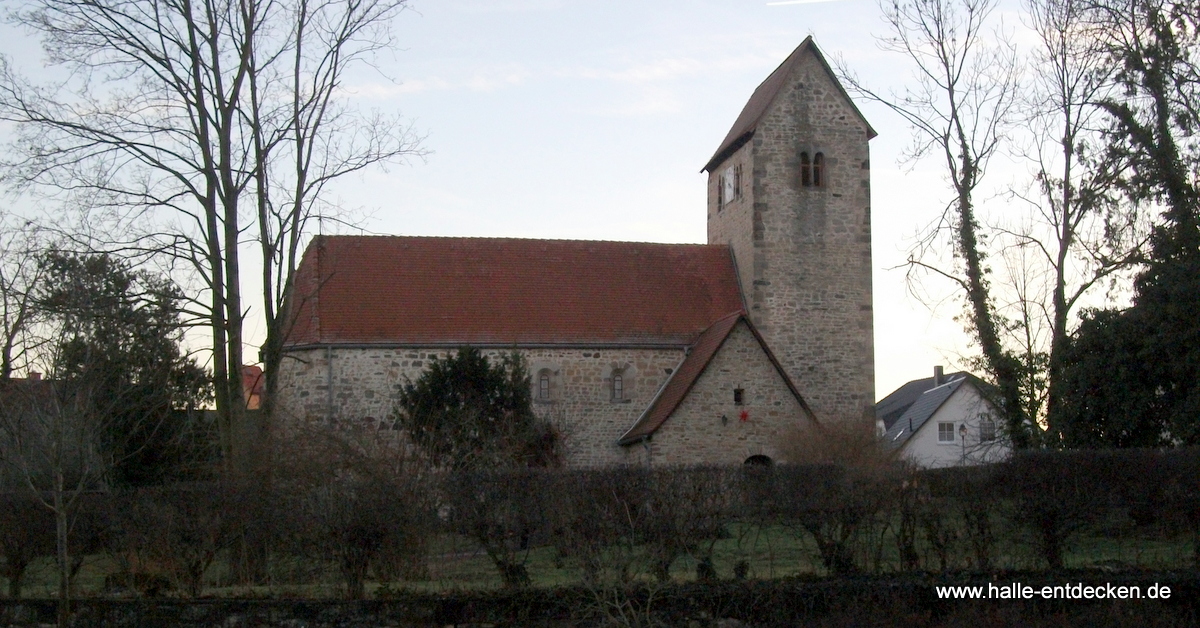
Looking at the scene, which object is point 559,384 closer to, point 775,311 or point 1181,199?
point 775,311

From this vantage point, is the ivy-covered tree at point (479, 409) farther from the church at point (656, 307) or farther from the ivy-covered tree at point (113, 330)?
the ivy-covered tree at point (113, 330)

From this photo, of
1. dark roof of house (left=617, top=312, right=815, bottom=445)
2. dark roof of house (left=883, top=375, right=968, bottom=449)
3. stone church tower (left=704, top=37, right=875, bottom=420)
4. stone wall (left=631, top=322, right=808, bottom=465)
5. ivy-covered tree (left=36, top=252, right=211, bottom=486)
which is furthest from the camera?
dark roof of house (left=883, top=375, right=968, bottom=449)

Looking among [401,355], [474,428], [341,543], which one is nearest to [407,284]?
[401,355]

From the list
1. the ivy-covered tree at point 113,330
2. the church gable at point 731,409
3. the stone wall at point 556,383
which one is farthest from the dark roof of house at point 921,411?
the ivy-covered tree at point 113,330

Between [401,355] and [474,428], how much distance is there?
5.95m

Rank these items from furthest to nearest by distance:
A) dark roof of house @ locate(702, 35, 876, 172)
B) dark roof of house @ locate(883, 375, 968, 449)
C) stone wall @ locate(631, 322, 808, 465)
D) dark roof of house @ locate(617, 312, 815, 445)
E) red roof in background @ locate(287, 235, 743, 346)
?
dark roof of house @ locate(883, 375, 968, 449) < dark roof of house @ locate(702, 35, 876, 172) < red roof in background @ locate(287, 235, 743, 346) < dark roof of house @ locate(617, 312, 815, 445) < stone wall @ locate(631, 322, 808, 465)

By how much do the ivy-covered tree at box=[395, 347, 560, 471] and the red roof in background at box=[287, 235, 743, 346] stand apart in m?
3.49

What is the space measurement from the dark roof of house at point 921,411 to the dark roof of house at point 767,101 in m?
18.1

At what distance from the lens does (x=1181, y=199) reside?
808 inches

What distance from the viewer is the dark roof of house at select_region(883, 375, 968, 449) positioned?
47156 mm

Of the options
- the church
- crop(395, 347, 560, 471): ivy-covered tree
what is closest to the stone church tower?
the church

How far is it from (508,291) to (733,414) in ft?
23.5

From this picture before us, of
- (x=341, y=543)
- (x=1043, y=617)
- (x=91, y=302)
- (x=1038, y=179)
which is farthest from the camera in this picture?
(x=1038, y=179)

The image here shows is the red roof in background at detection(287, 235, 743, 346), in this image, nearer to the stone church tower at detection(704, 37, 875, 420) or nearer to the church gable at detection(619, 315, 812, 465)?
the stone church tower at detection(704, 37, 875, 420)
